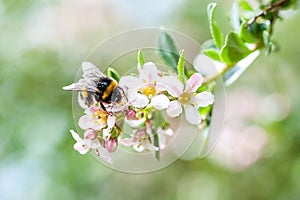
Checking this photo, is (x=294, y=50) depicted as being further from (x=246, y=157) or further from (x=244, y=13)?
(x=244, y=13)

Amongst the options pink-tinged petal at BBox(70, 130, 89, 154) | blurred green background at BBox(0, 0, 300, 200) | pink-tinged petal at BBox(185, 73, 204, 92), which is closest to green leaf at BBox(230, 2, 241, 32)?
pink-tinged petal at BBox(185, 73, 204, 92)

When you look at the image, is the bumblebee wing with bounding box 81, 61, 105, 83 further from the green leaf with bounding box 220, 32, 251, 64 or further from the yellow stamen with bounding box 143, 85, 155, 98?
the green leaf with bounding box 220, 32, 251, 64

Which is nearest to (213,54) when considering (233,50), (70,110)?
(233,50)

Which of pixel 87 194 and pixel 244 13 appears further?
pixel 87 194

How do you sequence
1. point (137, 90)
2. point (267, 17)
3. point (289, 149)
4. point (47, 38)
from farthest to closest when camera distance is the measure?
1. point (47, 38)
2. point (289, 149)
3. point (267, 17)
4. point (137, 90)

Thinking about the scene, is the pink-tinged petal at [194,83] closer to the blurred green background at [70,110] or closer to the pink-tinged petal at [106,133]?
the pink-tinged petal at [106,133]

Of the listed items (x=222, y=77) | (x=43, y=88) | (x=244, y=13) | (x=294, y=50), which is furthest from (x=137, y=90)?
(x=294, y=50)

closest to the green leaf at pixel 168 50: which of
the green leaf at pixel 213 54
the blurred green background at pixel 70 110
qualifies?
the green leaf at pixel 213 54
